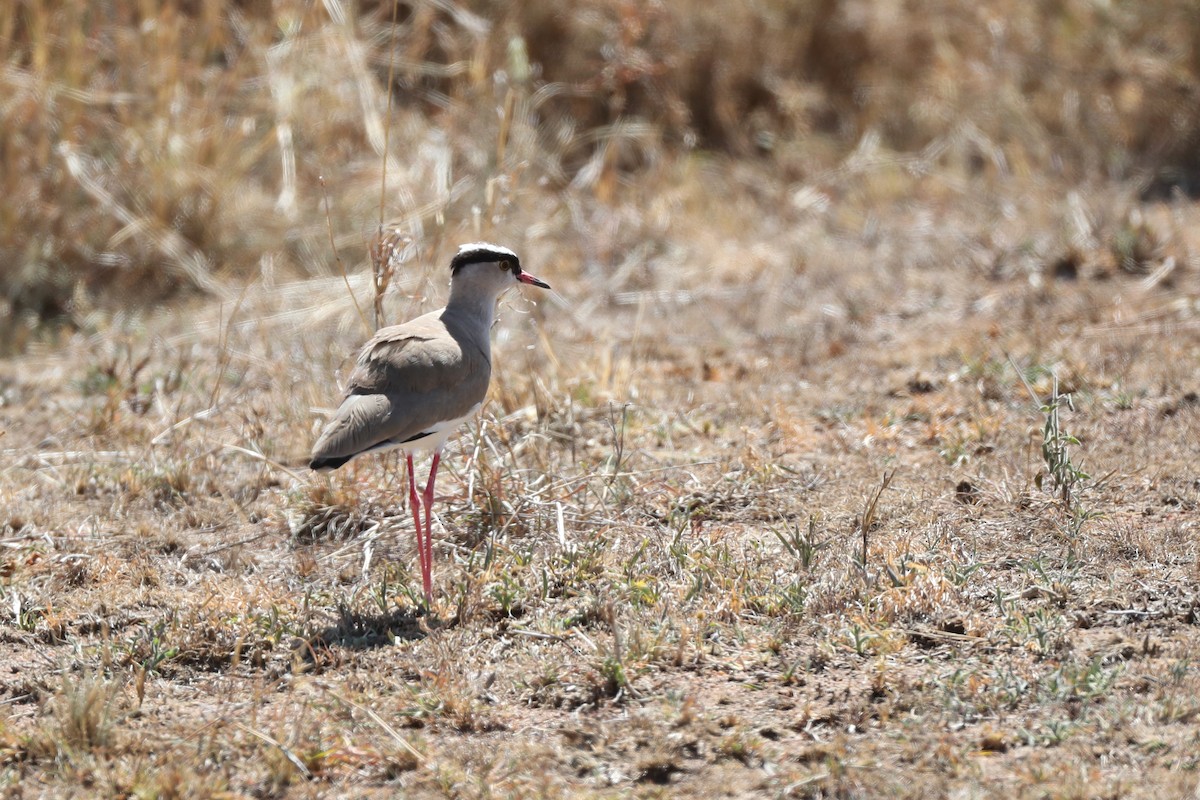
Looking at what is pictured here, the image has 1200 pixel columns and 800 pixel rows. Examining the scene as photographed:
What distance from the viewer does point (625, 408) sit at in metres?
5.11

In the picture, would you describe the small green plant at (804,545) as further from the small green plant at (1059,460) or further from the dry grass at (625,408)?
the small green plant at (1059,460)

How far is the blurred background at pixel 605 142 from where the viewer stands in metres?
7.70

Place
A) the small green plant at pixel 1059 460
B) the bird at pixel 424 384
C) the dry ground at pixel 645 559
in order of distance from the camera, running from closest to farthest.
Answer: the dry ground at pixel 645 559
the bird at pixel 424 384
the small green plant at pixel 1059 460

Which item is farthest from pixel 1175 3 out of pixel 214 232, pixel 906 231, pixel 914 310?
pixel 214 232

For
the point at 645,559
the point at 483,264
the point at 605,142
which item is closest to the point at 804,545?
the point at 645,559

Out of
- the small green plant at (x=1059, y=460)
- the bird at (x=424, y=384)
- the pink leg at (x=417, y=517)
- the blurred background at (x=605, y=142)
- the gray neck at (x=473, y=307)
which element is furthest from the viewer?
the blurred background at (x=605, y=142)

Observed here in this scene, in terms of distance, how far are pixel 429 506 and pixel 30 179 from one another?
4.41m

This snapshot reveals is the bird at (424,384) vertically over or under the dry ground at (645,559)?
over

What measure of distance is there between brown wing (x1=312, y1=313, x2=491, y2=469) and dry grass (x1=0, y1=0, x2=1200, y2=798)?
0.53 metres

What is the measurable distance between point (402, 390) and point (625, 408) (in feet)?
3.40

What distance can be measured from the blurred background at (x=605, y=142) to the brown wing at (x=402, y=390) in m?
1.81

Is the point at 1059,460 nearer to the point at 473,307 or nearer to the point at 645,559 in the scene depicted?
the point at 645,559

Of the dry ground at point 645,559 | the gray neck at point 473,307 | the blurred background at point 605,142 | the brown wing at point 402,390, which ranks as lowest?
the dry ground at point 645,559

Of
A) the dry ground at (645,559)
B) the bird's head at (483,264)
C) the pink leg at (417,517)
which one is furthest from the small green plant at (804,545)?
the bird's head at (483,264)
